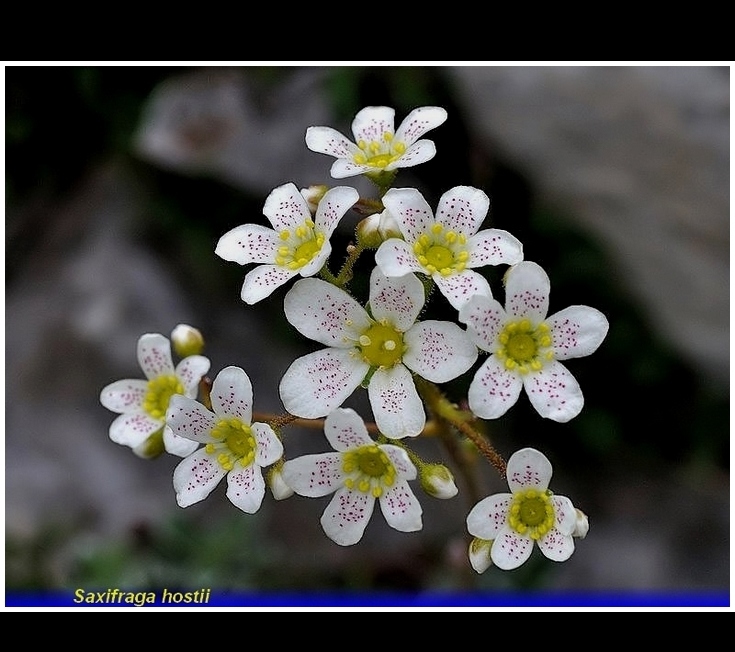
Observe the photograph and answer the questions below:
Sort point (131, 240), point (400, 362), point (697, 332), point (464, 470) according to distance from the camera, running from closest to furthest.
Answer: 1. point (400, 362)
2. point (464, 470)
3. point (697, 332)
4. point (131, 240)

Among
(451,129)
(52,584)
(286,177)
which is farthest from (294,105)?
(52,584)

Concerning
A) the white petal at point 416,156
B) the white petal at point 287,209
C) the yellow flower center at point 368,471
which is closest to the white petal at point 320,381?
the yellow flower center at point 368,471

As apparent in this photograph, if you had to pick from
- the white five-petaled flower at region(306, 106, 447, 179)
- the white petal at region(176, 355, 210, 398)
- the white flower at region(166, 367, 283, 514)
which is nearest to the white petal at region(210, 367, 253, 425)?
the white flower at region(166, 367, 283, 514)

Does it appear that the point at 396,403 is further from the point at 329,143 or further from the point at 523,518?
the point at 329,143

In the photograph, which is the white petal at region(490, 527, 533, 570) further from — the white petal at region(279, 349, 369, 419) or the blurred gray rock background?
the blurred gray rock background

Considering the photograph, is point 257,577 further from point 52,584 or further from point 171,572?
point 52,584

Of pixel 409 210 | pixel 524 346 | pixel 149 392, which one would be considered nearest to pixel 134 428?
pixel 149 392
